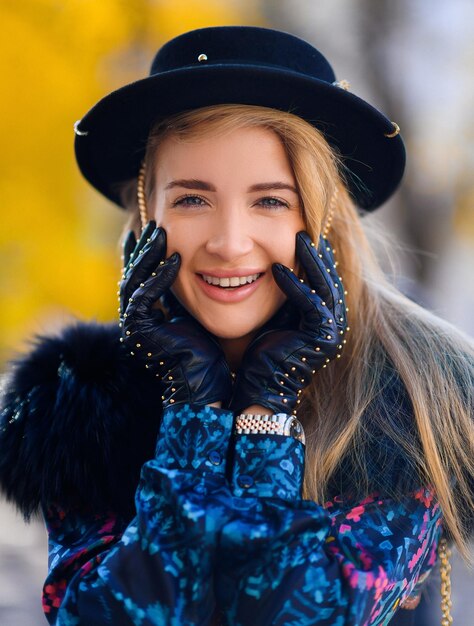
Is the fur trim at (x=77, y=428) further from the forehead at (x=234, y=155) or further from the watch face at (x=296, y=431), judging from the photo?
the forehead at (x=234, y=155)

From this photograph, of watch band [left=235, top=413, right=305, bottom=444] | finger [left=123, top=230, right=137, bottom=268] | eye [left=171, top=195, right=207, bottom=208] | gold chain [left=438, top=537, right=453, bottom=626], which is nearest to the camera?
watch band [left=235, top=413, right=305, bottom=444]

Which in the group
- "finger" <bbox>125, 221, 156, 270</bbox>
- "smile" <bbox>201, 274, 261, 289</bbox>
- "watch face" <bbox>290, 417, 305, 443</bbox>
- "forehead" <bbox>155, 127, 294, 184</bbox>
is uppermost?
"forehead" <bbox>155, 127, 294, 184</bbox>

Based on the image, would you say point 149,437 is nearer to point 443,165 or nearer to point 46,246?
point 46,246

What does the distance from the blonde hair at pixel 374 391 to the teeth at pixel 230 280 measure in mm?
223

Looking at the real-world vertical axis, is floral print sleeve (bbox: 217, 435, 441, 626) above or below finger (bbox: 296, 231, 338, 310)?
below

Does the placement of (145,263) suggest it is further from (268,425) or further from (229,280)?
(268,425)

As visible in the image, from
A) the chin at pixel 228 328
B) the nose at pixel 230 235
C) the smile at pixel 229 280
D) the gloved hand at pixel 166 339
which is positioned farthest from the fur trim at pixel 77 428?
the nose at pixel 230 235

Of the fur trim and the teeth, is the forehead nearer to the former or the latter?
the teeth

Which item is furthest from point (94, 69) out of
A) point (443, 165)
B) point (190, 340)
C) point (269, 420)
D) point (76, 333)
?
point (269, 420)

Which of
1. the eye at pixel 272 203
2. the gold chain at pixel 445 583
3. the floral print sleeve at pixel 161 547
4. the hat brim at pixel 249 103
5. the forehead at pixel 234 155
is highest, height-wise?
the hat brim at pixel 249 103

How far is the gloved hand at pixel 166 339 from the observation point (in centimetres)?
193

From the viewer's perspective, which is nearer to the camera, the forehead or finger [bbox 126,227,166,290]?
the forehead

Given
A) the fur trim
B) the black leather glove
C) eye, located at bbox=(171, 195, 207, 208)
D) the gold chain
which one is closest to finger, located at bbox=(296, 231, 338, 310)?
the black leather glove

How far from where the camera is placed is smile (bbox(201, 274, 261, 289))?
1.96 metres
